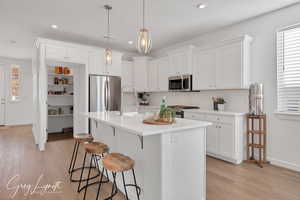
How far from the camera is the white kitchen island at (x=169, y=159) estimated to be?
1712 mm

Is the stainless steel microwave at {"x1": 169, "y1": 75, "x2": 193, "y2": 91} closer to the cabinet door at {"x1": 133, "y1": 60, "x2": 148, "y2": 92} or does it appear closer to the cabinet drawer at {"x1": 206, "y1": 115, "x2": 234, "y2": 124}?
the cabinet drawer at {"x1": 206, "y1": 115, "x2": 234, "y2": 124}

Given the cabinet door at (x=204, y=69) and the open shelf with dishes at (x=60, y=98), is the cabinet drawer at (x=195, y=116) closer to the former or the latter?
the cabinet door at (x=204, y=69)

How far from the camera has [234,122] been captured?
3.28 m

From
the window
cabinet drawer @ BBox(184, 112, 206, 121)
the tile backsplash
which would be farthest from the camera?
the window

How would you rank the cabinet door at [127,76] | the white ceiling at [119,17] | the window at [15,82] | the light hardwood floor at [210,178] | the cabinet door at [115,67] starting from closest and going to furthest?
the light hardwood floor at [210,178]
the white ceiling at [119,17]
the cabinet door at [115,67]
the cabinet door at [127,76]
the window at [15,82]

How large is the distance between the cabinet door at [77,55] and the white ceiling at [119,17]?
0.38m

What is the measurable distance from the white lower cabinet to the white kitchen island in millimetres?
1593

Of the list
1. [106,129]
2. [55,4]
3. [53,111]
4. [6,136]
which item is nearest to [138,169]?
[106,129]

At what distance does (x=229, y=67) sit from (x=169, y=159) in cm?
265

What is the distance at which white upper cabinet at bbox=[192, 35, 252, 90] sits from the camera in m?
3.41

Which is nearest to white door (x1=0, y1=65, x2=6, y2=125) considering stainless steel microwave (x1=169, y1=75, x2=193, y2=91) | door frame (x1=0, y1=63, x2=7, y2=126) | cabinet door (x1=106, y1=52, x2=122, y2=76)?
door frame (x1=0, y1=63, x2=7, y2=126)

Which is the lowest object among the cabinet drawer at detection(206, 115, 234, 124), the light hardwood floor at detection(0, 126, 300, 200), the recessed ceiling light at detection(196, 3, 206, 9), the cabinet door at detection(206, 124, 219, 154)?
the light hardwood floor at detection(0, 126, 300, 200)

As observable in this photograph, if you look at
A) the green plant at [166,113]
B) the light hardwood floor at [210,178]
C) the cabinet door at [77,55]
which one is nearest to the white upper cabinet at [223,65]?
the light hardwood floor at [210,178]

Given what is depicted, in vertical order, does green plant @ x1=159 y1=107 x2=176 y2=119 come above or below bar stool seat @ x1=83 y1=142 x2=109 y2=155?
above
